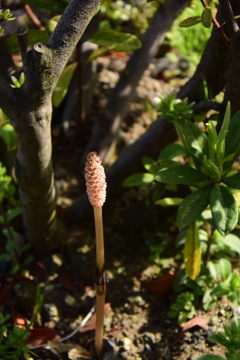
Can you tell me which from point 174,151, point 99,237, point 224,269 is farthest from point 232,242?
point 99,237

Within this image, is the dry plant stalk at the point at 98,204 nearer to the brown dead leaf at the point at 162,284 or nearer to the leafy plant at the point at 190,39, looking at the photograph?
the brown dead leaf at the point at 162,284

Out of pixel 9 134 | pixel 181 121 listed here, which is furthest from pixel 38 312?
pixel 181 121

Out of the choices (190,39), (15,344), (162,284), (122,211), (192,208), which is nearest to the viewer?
(192,208)

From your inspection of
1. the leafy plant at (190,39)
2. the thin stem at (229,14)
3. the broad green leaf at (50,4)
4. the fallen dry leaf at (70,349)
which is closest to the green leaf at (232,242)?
the fallen dry leaf at (70,349)

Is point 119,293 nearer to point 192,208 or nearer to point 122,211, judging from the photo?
point 122,211

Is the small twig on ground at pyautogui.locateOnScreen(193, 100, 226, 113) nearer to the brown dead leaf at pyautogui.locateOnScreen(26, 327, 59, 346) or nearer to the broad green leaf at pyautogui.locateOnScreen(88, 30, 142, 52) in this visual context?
the broad green leaf at pyautogui.locateOnScreen(88, 30, 142, 52)

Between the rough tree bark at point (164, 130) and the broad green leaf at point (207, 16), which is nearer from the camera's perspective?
the broad green leaf at point (207, 16)

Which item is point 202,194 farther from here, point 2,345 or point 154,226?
point 2,345

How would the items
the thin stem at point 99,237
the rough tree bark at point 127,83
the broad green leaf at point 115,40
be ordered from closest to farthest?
the thin stem at point 99,237 < the broad green leaf at point 115,40 < the rough tree bark at point 127,83
